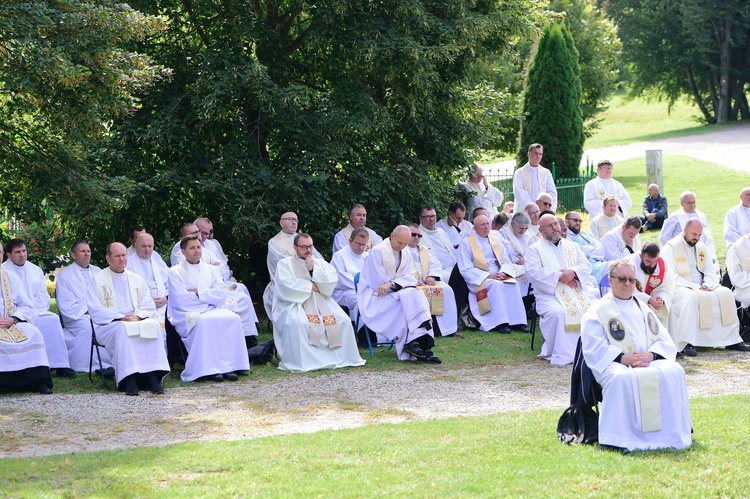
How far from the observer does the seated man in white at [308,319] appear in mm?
12070

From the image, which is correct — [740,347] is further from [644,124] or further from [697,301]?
[644,124]

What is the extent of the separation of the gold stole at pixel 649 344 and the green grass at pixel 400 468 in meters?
0.27

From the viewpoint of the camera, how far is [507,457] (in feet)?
24.9

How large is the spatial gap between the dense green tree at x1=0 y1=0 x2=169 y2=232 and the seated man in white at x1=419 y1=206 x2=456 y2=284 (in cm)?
465

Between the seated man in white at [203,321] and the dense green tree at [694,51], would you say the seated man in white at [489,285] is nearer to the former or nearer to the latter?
the seated man in white at [203,321]

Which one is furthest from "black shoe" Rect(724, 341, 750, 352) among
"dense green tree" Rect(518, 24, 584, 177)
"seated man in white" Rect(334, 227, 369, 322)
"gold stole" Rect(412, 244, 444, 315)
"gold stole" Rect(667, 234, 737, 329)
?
"dense green tree" Rect(518, 24, 584, 177)

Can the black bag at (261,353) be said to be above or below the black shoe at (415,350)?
above

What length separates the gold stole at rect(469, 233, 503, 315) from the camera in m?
14.4

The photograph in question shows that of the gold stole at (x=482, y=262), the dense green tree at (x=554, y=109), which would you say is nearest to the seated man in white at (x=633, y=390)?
the gold stole at (x=482, y=262)

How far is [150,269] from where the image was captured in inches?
493

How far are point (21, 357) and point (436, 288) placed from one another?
219 inches

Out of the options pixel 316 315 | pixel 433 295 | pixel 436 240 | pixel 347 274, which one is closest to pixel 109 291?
pixel 316 315

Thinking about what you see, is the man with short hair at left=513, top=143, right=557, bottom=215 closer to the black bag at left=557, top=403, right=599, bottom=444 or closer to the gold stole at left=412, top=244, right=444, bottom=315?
the gold stole at left=412, top=244, right=444, bottom=315

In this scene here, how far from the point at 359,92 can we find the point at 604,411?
8.26 m
